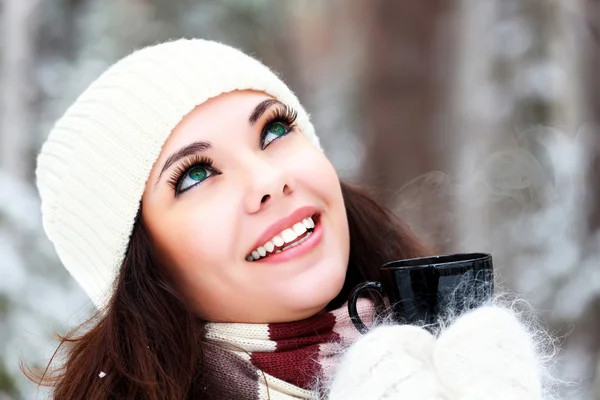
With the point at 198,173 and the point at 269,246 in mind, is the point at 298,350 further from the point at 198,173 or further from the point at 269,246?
the point at 198,173

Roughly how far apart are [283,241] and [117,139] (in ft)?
1.24

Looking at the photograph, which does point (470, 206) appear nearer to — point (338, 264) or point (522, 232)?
point (522, 232)

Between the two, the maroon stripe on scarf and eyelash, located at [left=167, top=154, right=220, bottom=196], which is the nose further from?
the maroon stripe on scarf

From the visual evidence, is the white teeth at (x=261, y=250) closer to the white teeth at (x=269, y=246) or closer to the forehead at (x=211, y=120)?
the white teeth at (x=269, y=246)

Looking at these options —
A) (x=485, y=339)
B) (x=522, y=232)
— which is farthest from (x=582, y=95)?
(x=485, y=339)

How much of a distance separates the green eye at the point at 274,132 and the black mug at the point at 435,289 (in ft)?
1.14

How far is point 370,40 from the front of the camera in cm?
407

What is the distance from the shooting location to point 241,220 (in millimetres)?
1271

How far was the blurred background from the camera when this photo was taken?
138 inches

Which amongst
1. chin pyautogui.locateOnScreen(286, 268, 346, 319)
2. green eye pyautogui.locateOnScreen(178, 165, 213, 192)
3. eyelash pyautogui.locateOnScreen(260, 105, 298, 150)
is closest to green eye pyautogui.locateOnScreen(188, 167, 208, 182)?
green eye pyautogui.locateOnScreen(178, 165, 213, 192)

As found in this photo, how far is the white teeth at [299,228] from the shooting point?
51.5 inches

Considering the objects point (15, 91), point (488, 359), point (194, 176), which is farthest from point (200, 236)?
point (15, 91)

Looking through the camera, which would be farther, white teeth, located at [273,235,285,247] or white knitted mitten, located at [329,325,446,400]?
white teeth, located at [273,235,285,247]

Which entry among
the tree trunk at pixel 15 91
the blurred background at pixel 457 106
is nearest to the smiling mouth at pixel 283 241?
the blurred background at pixel 457 106
